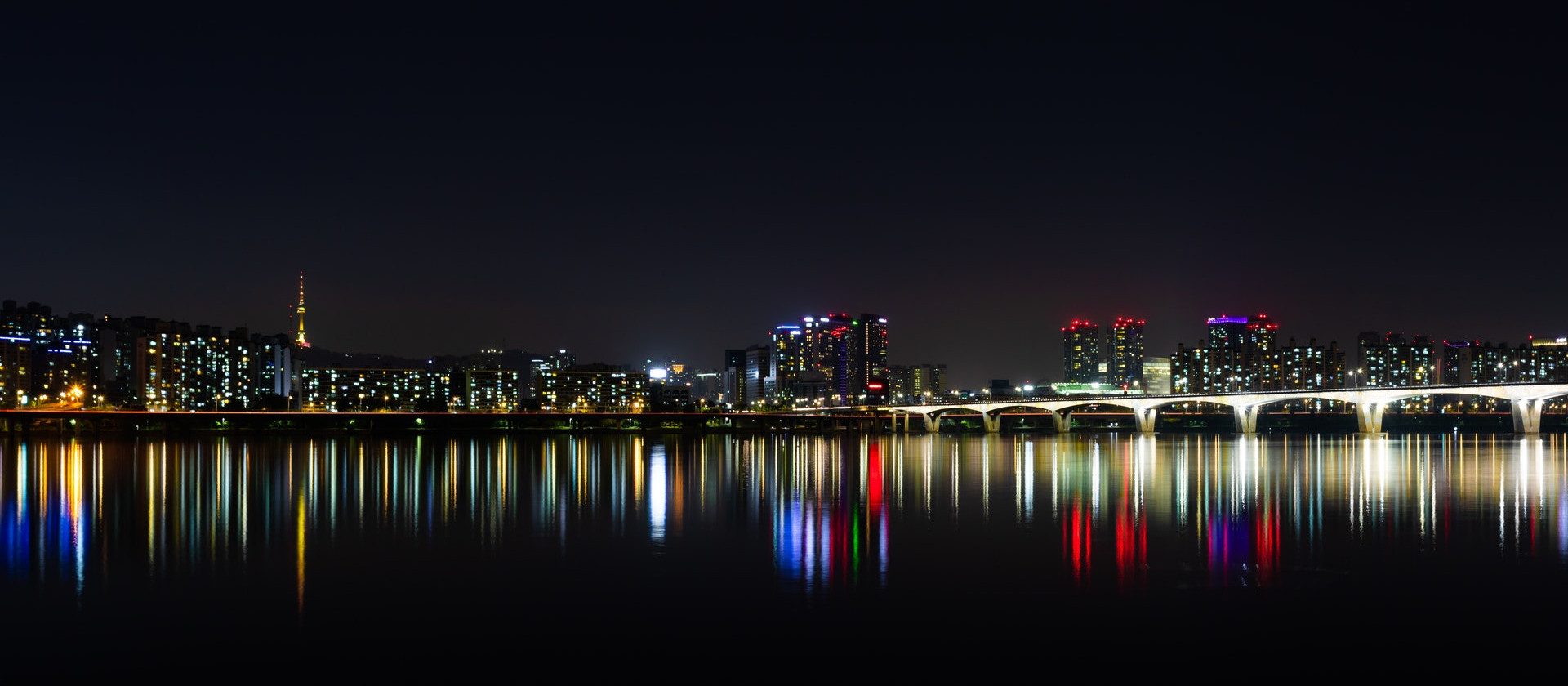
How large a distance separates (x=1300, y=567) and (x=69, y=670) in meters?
20.4

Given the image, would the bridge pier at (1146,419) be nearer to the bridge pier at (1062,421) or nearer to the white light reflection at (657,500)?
the bridge pier at (1062,421)

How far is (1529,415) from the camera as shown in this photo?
438ft

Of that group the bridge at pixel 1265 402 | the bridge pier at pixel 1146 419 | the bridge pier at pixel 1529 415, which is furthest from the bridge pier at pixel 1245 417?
the bridge pier at pixel 1529 415

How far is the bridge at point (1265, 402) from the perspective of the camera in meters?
134

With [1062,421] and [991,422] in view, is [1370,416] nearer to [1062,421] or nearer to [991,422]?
[1062,421]

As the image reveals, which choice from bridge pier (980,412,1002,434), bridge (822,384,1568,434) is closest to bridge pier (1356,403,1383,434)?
bridge (822,384,1568,434)

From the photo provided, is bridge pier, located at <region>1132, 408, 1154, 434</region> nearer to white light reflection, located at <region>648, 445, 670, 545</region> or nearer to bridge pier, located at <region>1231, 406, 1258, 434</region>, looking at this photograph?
bridge pier, located at <region>1231, 406, 1258, 434</region>

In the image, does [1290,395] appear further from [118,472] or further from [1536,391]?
[118,472]

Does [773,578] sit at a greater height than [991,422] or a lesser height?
greater

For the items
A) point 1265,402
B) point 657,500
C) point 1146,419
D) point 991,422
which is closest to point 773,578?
point 657,500

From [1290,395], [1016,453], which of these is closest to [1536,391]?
[1290,395]

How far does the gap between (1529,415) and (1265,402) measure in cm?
3076

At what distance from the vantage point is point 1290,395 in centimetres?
14788

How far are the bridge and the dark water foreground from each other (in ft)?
337
